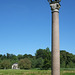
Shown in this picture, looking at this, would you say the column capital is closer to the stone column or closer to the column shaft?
the stone column

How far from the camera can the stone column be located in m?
9.73

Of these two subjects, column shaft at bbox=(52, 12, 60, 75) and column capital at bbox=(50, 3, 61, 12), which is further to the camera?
column capital at bbox=(50, 3, 61, 12)

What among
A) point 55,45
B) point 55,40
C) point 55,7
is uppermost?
point 55,7

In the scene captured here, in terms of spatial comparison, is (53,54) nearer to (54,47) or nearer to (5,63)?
(54,47)

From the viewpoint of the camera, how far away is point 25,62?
9062 centimetres

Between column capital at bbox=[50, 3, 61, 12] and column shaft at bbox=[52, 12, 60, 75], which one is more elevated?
column capital at bbox=[50, 3, 61, 12]

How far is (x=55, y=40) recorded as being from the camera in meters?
9.98

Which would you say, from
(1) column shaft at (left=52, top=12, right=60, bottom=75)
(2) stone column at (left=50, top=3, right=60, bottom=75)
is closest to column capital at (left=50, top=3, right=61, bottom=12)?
(2) stone column at (left=50, top=3, right=60, bottom=75)

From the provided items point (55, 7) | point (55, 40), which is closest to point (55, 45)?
point (55, 40)

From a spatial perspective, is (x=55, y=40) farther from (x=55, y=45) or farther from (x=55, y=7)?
(x=55, y=7)

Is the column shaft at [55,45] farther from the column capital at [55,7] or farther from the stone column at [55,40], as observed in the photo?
the column capital at [55,7]

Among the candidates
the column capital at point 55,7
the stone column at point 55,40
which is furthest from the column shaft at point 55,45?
the column capital at point 55,7

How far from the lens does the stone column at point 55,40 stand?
973 centimetres

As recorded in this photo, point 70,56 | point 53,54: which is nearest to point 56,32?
point 53,54
